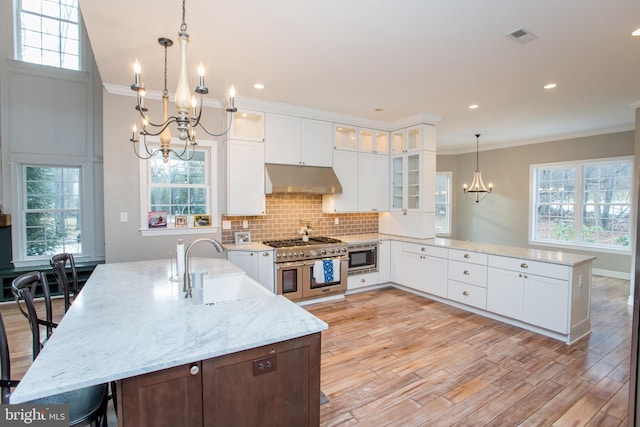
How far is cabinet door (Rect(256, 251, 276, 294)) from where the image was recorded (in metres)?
4.15

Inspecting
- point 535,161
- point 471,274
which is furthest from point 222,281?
point 535,161

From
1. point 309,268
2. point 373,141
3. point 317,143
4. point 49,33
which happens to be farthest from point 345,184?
point 49,33

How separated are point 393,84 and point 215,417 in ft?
11.8

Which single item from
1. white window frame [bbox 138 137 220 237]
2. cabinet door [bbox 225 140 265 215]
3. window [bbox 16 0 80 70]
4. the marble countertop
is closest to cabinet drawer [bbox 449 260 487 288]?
cabinet door [bbox 225 140 265 215]

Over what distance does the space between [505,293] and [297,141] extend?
11.2 ft

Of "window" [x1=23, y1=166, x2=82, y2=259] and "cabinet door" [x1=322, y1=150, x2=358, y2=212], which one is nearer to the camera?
"window" [x1=23, y1=166, x2=82, y2=259]

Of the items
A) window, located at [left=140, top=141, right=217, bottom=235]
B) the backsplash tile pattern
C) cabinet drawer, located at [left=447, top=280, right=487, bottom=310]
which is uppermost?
window, located at [left=140, top=141, right=217, bottom=235]

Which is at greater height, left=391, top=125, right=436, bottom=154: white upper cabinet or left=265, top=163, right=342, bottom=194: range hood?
left=391, top=125, right=436, bottom=154: white upper cabinet

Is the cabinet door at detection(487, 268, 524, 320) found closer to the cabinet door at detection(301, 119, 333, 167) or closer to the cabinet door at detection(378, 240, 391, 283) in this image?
the cabinet door at detection(378, 240, 391, 283)

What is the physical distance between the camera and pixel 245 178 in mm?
4410

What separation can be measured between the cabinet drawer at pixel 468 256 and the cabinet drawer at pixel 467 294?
33cm

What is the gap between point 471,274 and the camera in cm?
421

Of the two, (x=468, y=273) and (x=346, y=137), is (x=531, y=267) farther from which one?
(x=346, y=137)

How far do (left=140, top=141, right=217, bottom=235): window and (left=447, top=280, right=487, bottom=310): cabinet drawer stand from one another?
3500 millimetres
